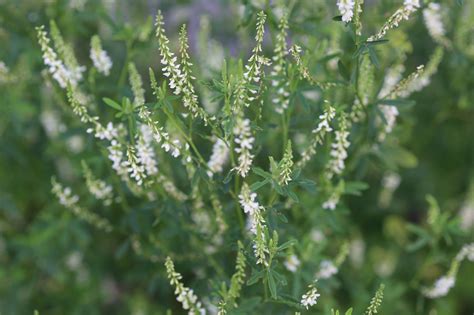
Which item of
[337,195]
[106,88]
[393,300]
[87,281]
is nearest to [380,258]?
[393,300]

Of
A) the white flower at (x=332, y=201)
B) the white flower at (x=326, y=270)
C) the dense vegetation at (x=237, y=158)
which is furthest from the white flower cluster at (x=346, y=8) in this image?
the white flower at (x=326, y=270)

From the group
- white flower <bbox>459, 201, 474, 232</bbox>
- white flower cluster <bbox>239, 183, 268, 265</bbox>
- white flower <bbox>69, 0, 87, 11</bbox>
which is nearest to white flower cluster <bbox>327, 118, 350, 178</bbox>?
white flower cluster <bbox>239, 183, 268, 265</bbox>

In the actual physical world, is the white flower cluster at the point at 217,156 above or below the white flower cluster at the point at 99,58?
below

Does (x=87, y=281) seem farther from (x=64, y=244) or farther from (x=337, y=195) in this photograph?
(x=337, y=195)

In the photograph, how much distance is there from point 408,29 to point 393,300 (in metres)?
1.41

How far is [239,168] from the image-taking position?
1958mm

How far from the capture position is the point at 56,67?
2410mm

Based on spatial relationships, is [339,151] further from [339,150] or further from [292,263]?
[292,263]

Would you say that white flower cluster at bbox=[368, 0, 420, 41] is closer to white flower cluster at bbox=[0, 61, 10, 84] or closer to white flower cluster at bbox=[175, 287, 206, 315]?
white flower cluster at bbox=[175, 287, 206, 315]

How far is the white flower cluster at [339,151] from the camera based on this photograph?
2194mm

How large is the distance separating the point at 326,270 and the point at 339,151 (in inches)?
23.0

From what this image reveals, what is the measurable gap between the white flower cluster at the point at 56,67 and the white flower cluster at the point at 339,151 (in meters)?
0.96

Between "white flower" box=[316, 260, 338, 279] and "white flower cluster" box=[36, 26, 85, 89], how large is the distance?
124cm

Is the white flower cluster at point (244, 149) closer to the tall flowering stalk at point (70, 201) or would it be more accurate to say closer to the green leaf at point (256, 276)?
the green leaf at point (256, 276)
